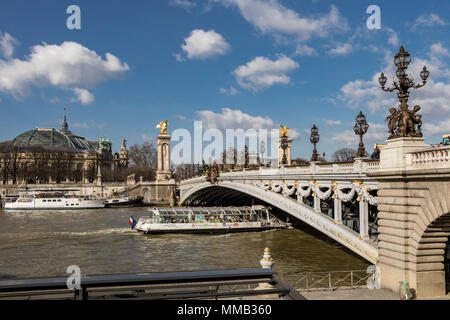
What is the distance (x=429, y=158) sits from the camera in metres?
10.9

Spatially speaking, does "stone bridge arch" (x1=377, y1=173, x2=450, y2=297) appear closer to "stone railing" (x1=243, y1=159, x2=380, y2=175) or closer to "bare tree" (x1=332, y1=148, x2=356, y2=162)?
"stone railing" (x1=243, y1=159, x2=380, y2=175)

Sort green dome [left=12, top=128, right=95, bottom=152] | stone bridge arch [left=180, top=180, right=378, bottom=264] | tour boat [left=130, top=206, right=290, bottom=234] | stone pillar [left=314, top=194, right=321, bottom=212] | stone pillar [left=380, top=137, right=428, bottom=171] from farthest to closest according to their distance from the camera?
green dome [left=12, top=128, right=95, bottom=152]
tour boat [left=130, top=206, right=290, bottom=234]
stone pillar [left=314, top=194, right=321, bottom=212]
stone bridge arch [left=180, top=180, right=378, bottom=264]
stone pillar [left=380, top=137, right=428, bottom=171]

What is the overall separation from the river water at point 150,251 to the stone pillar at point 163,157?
44.1 metres

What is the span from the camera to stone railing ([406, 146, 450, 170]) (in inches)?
404

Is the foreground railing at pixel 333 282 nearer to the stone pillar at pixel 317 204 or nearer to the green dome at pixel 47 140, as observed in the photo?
the stone pillar at pixel 317 204

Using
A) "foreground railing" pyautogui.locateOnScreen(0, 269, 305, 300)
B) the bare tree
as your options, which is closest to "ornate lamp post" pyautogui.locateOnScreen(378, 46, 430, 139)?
"foreground railing" pyautogui.locateOnScreen(0, 269, 305, 300)

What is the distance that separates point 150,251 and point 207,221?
10306 mm

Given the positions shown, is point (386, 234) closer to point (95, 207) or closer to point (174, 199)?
point (95, 207)

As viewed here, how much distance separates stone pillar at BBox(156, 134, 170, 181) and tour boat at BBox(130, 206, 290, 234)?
4428cm

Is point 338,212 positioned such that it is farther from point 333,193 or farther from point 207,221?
point 207,221

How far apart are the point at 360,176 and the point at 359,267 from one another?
735cm

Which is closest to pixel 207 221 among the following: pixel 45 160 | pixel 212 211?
pixel 212 211

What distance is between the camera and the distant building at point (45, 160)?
8982 cm
